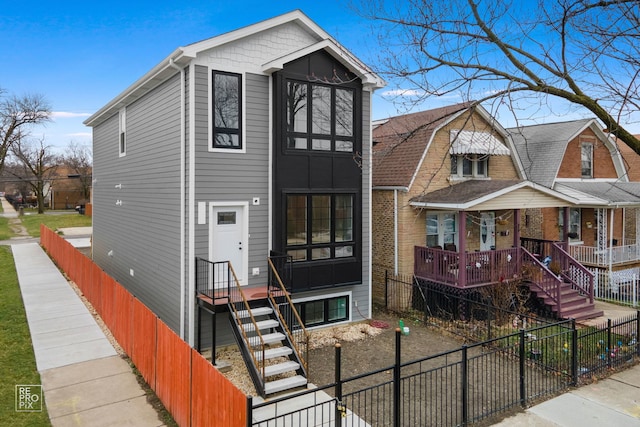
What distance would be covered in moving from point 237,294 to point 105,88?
163ft

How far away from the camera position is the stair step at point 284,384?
8148mm

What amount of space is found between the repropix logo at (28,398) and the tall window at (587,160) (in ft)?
72.8

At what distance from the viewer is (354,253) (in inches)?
492

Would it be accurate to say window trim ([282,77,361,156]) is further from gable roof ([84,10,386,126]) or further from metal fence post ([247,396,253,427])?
metal fence post ([247,396,253,427])

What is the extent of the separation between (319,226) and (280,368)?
4.36 m

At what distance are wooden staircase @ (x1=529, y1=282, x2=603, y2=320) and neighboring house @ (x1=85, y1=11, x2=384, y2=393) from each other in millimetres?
5644

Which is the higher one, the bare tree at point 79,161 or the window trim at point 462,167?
the bare tree at point 79,161

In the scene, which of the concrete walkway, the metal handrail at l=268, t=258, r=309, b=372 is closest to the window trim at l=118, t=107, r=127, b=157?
the concrete walkway

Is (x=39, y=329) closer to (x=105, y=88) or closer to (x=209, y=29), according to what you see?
(x=209, y=29)

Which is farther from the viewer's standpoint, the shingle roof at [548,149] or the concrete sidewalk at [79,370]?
the shingle roof at [548,149]

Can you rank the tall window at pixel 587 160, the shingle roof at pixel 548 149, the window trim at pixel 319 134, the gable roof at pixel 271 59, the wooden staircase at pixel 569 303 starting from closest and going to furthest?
the gable roof at pixel 271 59 → the window trim at pixel 319 134 → the wooden staircase at pixel 569 303 → the shingle roof at pixel 548 149 → the tall window at pixel 587 160

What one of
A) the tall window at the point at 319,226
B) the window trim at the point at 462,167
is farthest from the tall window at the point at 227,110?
the window trim at the point at 462,167

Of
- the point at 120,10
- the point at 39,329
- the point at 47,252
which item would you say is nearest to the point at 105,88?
A: the point at 47,252

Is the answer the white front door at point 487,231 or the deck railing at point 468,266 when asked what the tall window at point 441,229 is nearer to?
the deck railing at point 468,266
